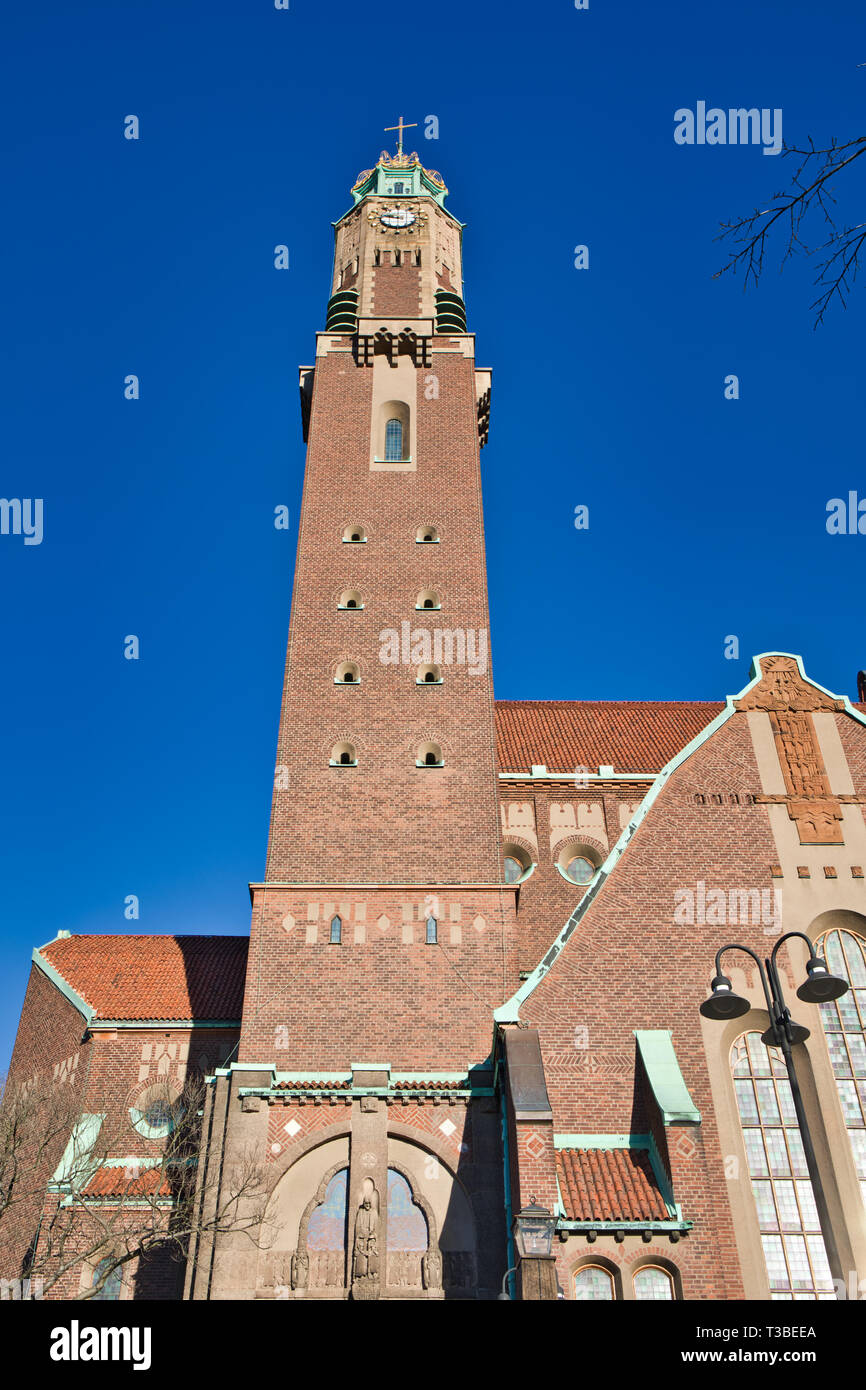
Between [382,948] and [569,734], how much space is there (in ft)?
39.5

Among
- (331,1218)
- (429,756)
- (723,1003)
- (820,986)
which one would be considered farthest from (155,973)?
(820,986)

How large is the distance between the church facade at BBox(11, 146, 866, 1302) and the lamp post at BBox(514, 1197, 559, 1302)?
0.31 feet

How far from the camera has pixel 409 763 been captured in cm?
2616

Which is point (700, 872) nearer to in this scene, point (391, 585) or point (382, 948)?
point (382, 948)

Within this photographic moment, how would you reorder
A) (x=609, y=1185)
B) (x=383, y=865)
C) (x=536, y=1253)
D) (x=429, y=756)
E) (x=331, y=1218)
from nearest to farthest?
(x=536, y=1253) → (x=609, y=1185) → (x=331, y=1218) → (x=383, y=865) → (x=429, y=756)

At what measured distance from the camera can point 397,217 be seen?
3853 centimetres

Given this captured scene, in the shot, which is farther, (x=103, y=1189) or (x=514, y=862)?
(x=514, y=862)

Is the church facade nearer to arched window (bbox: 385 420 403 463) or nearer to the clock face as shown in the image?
arched window (bbox: 385 420 403 463)

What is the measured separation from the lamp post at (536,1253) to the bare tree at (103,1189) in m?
5.83

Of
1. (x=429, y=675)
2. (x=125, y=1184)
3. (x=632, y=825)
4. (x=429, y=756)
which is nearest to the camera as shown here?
(x=632, y=825)

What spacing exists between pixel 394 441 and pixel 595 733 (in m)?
10.6

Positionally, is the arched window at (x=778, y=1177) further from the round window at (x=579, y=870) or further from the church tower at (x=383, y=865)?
the round window at (x=579, y=870)

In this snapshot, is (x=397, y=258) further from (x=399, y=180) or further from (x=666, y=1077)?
(x=666, y=1077)

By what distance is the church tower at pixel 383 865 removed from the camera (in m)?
19.9
